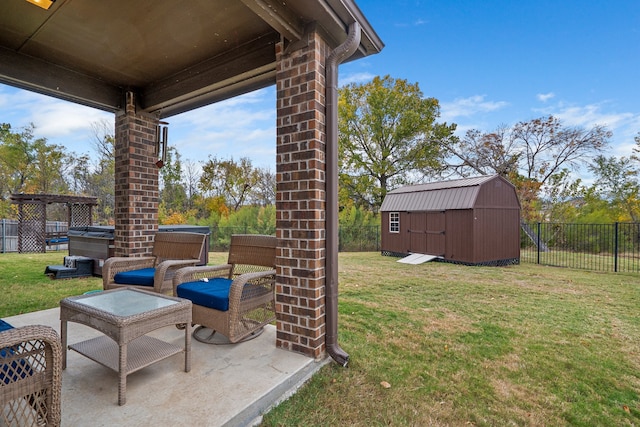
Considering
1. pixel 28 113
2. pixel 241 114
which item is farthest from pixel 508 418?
pixel 28 113

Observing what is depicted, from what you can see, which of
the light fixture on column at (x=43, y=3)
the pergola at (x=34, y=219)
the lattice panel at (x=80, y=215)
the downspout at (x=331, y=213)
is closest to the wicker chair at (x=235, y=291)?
the downspout at (x=331, y=213)

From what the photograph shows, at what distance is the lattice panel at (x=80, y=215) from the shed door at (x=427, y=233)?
12.9 m

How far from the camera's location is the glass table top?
Result: 198 cm

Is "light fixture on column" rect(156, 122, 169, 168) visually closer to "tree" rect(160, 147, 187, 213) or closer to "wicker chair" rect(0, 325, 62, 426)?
"wicker chair" rect(0, 325, 62, 426)

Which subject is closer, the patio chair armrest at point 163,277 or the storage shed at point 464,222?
the patio chair armrest at point 163,277

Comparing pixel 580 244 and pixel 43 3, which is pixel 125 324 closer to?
pixel 43 3

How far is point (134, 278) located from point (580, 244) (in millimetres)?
13668

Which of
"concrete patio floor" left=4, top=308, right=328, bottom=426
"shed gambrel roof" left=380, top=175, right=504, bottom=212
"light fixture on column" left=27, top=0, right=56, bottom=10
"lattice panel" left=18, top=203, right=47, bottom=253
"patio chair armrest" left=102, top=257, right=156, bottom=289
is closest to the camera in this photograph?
"concrete patio floor" left=4, top=308, right=328, bottom=426

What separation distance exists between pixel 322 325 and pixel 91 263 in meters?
5.71

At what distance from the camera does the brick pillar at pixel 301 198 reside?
2357mm

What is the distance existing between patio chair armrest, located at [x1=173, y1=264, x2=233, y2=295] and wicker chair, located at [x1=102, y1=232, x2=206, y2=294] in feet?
1.11

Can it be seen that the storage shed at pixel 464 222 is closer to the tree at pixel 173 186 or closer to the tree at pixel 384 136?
the tree at pixel 384 136

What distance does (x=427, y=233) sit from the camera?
32.1ft

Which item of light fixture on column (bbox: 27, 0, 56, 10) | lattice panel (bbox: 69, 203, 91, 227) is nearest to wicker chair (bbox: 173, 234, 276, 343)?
light fixture on column (bbox: 27, 0, 56, 10)
